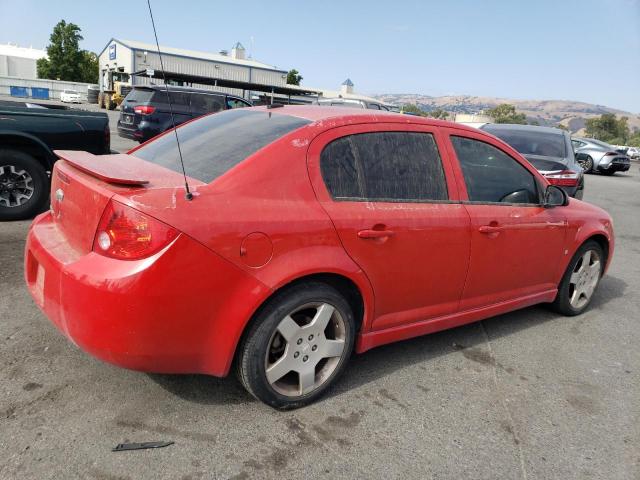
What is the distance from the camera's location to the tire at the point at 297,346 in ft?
8.15

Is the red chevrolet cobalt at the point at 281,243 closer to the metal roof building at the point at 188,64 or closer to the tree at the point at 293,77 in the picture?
the metal roof building at the point at 188,64

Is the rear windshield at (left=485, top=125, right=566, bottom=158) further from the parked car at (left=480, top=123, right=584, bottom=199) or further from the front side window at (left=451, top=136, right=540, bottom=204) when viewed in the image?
the front side window at (left=451, top=136, right=540, bottom=204)

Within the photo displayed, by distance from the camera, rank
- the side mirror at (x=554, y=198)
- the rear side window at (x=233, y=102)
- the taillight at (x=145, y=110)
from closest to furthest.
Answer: the side mirror at (x=554, y=198) → the taillight at (x=145, y=110) → the rear side window at (x=233, y=102)

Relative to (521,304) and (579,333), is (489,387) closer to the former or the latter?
(521,304)

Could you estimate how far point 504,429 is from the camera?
8.94 ft

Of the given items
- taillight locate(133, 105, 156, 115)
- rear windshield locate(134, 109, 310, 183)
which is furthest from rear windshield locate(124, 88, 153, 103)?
rear windshield locate(134, 109, 310, 183)

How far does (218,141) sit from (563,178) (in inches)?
246

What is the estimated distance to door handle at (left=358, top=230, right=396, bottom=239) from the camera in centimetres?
269

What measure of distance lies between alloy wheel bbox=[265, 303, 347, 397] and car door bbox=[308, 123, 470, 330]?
0.94 feet

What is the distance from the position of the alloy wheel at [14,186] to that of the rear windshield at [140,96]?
7.68 meters

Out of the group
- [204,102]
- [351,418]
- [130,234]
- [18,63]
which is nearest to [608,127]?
[204,102]

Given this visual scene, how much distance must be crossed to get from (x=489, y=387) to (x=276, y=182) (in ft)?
6.07

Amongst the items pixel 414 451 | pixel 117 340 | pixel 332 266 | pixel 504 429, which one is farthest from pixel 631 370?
Answer: pixel 117 340

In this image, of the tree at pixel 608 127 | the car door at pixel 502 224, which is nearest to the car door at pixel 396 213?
the car door at pixel 502 224
